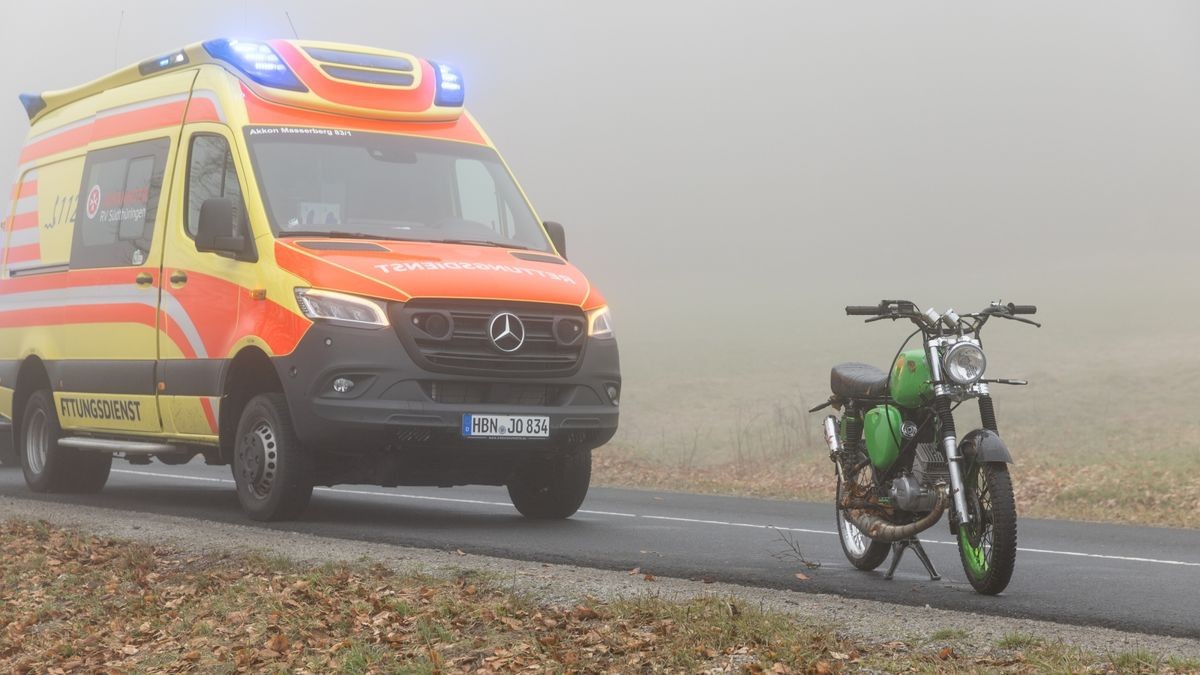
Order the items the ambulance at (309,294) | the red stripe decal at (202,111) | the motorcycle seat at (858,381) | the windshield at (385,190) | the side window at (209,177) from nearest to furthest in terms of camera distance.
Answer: the motorcycle seat at (858,381), the ambulance at (309,294), the windshield at (385,190), the side window at (209,177), the red stripe decal at (202,111)

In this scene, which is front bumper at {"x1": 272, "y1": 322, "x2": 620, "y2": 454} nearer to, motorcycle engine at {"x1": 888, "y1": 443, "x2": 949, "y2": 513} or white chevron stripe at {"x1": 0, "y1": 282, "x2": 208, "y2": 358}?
white chevron stripe at {"x1": 0, "y1": 282, "x2": 208, "y2": 358}

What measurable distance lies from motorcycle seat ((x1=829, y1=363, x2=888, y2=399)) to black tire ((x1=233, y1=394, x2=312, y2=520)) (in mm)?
3643

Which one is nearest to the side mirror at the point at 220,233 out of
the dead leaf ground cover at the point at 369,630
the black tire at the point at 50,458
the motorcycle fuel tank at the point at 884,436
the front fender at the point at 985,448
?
the dead leaf ground cover at the point at 369,630

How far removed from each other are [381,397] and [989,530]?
4.09 meters

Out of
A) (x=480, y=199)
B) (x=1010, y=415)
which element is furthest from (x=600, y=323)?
(x=1010, y=415)

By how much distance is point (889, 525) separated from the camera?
8.24m

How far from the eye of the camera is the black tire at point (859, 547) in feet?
28.6

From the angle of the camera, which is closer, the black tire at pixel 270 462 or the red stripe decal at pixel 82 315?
the black tire at pixel 270 462

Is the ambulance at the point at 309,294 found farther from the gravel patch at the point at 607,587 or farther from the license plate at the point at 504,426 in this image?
the gravel patch at the point at 607,587

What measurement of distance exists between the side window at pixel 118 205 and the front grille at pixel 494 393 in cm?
319

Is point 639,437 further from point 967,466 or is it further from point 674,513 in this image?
point 967,466

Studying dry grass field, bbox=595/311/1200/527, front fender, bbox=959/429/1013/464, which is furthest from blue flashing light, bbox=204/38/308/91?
dry grass field, bbox=595/311/1200/527

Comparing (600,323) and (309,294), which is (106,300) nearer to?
(309,294)

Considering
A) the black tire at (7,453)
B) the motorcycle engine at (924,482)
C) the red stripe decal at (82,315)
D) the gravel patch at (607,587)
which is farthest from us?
the black tire at (7,453)
